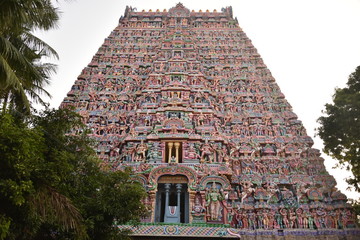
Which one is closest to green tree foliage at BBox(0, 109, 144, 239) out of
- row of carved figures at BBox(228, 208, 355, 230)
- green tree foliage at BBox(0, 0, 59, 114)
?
green tree foliage at BBox(0, 0, 59, 114)

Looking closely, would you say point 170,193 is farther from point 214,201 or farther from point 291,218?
point 291,218

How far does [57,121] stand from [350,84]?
556 inches

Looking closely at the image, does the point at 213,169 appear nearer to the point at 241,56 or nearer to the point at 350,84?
the point at 350,84

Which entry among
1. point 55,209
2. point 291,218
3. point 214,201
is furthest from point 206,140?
point 55,209

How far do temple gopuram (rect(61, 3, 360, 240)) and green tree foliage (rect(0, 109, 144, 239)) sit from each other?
3.17 metres

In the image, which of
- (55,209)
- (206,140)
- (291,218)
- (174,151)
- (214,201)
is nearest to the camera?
(55,209)

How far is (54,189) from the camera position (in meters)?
6.25

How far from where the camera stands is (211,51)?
73.8 feet

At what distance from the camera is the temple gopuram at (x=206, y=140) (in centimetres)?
1266

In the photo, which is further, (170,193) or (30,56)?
(170,193)

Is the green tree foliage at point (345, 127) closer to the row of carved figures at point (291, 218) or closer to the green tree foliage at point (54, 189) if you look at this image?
the row of carved figures at point (291, 218)

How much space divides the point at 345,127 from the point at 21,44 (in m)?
14.3

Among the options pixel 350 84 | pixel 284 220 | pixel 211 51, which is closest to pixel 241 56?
pixel 211 51

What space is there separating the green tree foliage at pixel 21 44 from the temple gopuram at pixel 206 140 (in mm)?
4609
